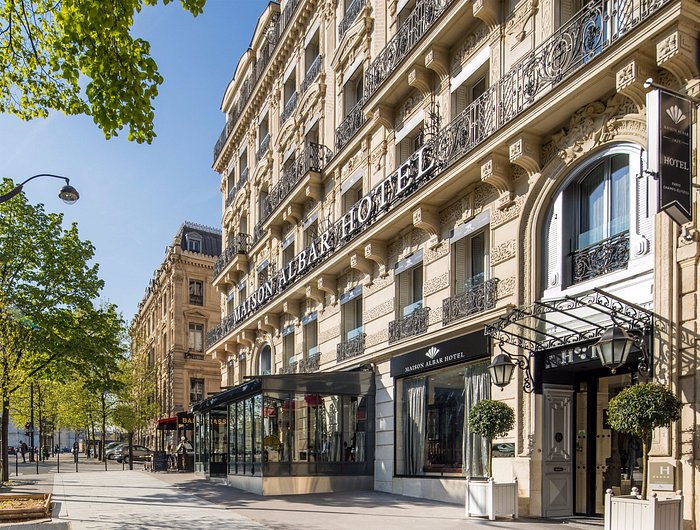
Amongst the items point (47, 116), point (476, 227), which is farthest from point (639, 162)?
point (47, 116)

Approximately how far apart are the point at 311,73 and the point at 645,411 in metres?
19.5

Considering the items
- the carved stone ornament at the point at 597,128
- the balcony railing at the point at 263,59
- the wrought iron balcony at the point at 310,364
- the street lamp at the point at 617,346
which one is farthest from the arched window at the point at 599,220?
the balcony railing at the point at 263,59

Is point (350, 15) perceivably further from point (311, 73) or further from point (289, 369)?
point (289, 369)

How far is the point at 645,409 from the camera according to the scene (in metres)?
9.30

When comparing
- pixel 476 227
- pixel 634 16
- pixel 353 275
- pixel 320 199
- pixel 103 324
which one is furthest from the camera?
pixel 103 324

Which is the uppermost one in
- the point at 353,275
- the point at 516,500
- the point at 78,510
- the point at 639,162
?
the point at 639,162

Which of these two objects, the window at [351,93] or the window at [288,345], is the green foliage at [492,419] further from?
the window at [288,345]

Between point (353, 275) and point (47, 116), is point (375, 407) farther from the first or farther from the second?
point (47, 116)

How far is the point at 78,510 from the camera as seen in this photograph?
51.0 feet

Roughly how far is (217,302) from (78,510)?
4046cm

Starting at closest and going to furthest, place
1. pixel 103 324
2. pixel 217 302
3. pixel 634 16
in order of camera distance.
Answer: pixel 634 16
pixel 103 324
pixel 217 302

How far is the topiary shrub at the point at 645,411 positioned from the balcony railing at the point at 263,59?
21379 millimetres

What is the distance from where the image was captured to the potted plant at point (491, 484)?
12562mm

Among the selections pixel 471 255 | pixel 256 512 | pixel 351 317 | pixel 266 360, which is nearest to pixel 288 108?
pixel 351 317
